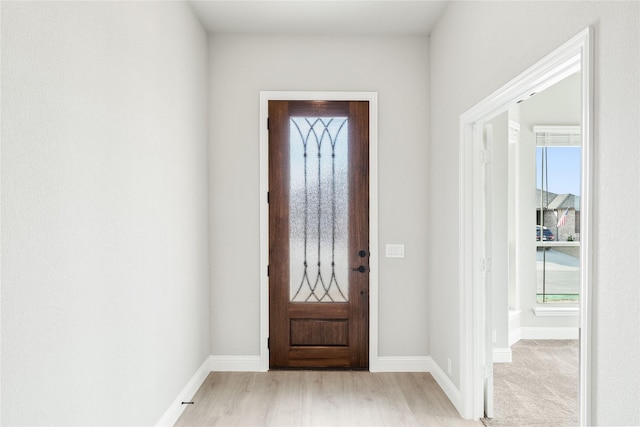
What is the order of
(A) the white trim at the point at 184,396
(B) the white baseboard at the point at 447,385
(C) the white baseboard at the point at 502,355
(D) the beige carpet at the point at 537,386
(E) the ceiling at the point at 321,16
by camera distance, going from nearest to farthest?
(A) the white trim at the point at 184,396
(D) the beige carpet at the point at 537,386
(B) the white baseboard at the point at 447,385
(E) the ceiling at the point at 321,16
(C) the white baseboard at the point at 502,355

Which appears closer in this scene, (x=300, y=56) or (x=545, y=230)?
(x=300, y=56)

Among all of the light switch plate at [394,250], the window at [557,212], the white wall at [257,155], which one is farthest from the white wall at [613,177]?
the window at [557,212]

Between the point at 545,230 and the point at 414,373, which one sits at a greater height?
the point at 545,230

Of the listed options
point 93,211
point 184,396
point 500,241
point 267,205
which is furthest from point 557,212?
point 93,211

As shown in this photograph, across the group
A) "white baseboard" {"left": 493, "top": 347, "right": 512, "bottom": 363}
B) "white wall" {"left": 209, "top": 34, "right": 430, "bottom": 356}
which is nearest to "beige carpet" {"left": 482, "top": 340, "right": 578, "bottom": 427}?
"white baseboard" {"left": 493, "top": 347, "right": 512, "bottom": 363}

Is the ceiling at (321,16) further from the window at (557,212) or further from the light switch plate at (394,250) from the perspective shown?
the window at (557,212)

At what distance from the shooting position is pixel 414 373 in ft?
11.7

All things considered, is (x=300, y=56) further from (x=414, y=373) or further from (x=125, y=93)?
(x=414, y=373)

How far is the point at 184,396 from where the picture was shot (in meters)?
2.91

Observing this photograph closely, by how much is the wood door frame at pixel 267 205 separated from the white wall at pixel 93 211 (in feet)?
2.57

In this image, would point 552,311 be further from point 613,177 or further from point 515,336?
point 613,177

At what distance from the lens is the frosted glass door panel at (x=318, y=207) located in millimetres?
3607

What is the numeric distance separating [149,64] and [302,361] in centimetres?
259

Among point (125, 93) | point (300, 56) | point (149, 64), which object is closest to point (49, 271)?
point (125, 93)
